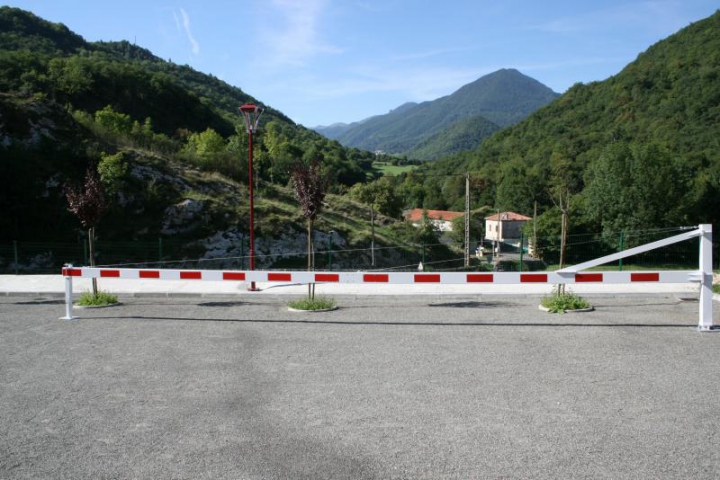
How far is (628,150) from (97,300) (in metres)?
71.5

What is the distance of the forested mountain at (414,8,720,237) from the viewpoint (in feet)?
212

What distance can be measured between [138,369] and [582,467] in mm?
5261

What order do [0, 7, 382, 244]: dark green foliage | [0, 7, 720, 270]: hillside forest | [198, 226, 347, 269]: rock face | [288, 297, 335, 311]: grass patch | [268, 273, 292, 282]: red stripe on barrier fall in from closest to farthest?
[268, 273, 292, 282]: red stripe on barrier < [288, 297, 335, 311]: grass patch < [198, 226, 347, 269]: rock face < [0, 7, 382, 244]: dark green foliage < [0, 7, 720, 270]: hillside forest

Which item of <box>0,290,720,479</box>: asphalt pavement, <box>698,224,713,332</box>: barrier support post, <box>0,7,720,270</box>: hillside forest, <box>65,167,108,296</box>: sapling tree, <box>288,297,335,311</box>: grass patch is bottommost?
<box>0,290,720,479</box>: asphalt pavement

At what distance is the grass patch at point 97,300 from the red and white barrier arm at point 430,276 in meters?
1.18

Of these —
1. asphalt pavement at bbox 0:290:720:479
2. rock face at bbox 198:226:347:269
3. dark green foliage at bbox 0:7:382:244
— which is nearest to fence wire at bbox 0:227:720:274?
rock face at bbox 198:226:347:269

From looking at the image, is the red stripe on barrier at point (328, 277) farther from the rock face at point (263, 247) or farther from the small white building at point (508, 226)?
the small white building at point (508, 226)

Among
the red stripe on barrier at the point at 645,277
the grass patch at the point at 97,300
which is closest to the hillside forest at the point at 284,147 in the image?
the grass patch at the point at 97,300

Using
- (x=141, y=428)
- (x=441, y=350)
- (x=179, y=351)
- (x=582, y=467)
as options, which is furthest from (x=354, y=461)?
(x=179, y=351)

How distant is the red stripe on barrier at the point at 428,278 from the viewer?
952cm

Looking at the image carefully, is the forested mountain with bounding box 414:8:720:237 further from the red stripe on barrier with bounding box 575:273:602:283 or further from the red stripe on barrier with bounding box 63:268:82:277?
the red stripe on barrier with bounding box 63:268:82:277

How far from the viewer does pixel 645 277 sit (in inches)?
355

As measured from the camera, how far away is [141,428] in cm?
495

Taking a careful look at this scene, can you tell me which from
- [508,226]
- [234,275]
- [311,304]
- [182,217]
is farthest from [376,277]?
[508,226]
